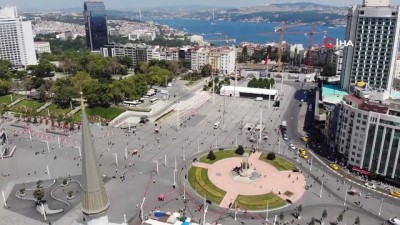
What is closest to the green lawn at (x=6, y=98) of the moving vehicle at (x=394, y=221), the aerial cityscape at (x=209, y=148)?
the aerial cityscape at (x=209, y=148)

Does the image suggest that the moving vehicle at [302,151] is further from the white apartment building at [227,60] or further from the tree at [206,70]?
the white apartment building at [227,60]

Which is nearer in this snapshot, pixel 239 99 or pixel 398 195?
pixel 398 195

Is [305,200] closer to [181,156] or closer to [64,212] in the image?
[181,156]

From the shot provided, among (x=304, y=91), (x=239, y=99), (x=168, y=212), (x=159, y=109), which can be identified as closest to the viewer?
(x=168, y=212)

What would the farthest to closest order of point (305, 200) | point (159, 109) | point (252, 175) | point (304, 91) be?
point (304, 91), point (159, 109), point (252, 175), point (305, 200)

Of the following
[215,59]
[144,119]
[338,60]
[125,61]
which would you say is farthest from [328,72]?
[125,61]

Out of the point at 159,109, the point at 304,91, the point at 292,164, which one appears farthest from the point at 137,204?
the point at 304,91
